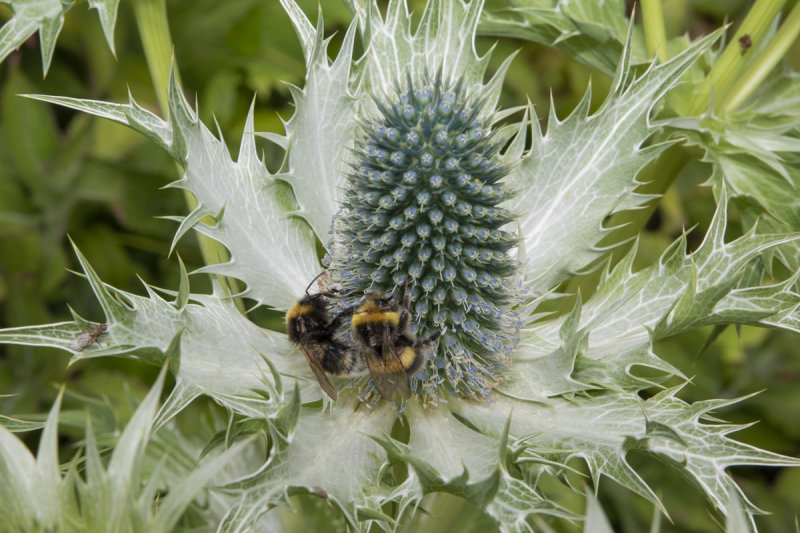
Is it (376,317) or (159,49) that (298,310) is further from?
(159,49)

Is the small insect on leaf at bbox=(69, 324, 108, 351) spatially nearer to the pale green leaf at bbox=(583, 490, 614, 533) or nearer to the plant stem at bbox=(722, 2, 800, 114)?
the pale green leaf at bbox=(583, 490, 614, 533)

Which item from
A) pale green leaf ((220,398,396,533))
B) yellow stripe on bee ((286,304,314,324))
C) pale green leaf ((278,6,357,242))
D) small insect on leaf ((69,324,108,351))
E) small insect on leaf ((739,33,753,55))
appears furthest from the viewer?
small insect on leaf ((739,33,753,55))

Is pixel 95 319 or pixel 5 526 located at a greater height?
pixel 5 526

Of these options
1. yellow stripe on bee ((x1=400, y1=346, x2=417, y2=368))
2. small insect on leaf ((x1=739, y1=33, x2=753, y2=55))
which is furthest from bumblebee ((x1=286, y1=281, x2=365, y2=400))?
small insect on leaf ((x1=739, y1=33, x2=753, y2=55))

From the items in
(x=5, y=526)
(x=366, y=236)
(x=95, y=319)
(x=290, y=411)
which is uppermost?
(x=366, y=236)

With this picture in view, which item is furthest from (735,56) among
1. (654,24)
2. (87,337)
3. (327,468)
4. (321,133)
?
(87,337)

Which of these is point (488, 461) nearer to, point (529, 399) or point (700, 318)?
point (529, 399)

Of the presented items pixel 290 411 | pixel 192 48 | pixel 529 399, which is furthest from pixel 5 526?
pixel 192 48
